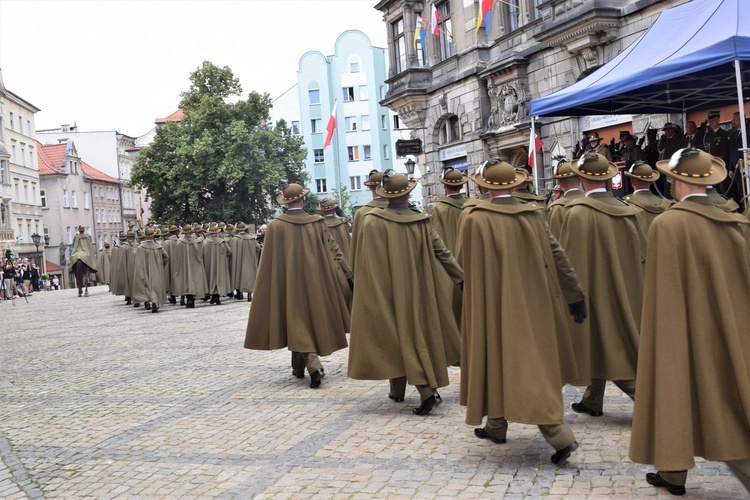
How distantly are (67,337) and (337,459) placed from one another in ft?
38.0

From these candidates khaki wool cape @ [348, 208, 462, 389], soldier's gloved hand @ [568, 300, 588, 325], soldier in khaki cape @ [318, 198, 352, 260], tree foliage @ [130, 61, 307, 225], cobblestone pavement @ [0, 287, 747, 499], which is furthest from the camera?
tree foliage @ [130, 61, 307, 225]

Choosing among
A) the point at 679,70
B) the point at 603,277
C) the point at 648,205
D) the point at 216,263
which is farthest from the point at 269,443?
the point at 216,263

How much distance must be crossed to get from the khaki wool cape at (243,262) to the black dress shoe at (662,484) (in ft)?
55.7

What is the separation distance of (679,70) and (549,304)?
16.9 ft

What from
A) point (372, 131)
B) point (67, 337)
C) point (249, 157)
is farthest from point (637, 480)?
point (372, 131)

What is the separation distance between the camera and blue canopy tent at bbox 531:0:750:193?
30.5ft

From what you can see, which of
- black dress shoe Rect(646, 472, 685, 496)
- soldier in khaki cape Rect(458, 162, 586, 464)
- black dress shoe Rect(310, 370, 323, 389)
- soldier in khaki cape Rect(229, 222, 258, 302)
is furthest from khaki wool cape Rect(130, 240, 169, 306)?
black dress shoe Rect(646, 472, 685, 496)

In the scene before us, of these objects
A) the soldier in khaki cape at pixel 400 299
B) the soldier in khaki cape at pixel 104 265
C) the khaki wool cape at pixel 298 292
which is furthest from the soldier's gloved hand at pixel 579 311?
the soldier in khaki cape at pixel 104 265

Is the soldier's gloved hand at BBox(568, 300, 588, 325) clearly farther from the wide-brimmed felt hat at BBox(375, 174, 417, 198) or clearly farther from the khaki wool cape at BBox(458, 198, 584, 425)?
the wide-brimmed felt hat at BBox(375, 174, 417, 198)

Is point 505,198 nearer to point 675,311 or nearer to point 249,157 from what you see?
point 675,311

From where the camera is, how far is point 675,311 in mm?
4621

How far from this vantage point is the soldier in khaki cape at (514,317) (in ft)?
17.9

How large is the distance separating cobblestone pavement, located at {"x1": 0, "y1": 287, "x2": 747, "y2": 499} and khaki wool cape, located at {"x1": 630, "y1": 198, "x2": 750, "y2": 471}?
48 centimetres

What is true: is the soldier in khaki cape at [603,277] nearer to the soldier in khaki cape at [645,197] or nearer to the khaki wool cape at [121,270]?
the soldier in khaki cape at [645,197]
